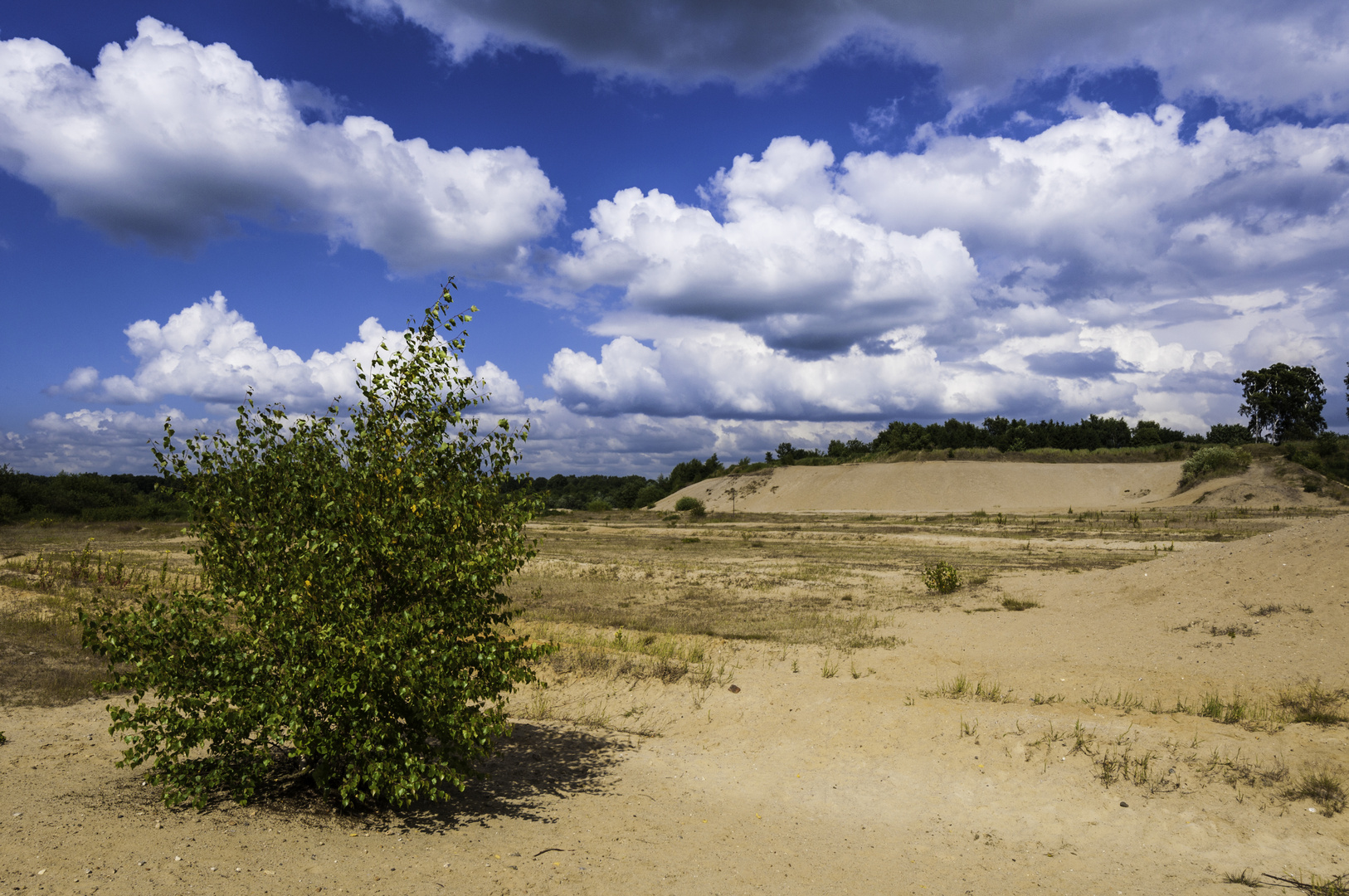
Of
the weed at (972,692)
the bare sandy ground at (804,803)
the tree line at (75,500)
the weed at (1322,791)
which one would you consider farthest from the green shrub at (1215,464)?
the tree line at (75,500)

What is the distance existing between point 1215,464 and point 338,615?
77.0 metres

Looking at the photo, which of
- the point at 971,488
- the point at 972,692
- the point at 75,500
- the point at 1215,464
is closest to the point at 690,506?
the point at 971,488

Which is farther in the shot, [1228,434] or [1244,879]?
[1228,434]

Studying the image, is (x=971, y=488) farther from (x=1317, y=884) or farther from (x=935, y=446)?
(x=1317, y=884)

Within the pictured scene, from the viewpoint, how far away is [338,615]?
207 inches

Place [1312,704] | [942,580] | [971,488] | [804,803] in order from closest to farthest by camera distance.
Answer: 1. [804,803]
2. [1312,704]
3. [942,580]
4. [971,488]

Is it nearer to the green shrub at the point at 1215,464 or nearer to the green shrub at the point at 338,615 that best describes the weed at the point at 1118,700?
the green shrub at the point at 338,615

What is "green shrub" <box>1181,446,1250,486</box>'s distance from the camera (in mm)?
62125

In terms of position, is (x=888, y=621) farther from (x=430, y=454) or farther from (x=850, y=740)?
(x=430, y=454)

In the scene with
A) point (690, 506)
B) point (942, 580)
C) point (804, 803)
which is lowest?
point (690, 506)

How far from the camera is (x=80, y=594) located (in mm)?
15641

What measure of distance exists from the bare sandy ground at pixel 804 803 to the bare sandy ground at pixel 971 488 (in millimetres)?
59059

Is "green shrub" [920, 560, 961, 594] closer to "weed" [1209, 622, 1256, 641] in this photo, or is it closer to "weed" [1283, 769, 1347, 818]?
"weed" [1209, 622, 1256, 641]

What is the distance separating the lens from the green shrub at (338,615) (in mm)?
5164
